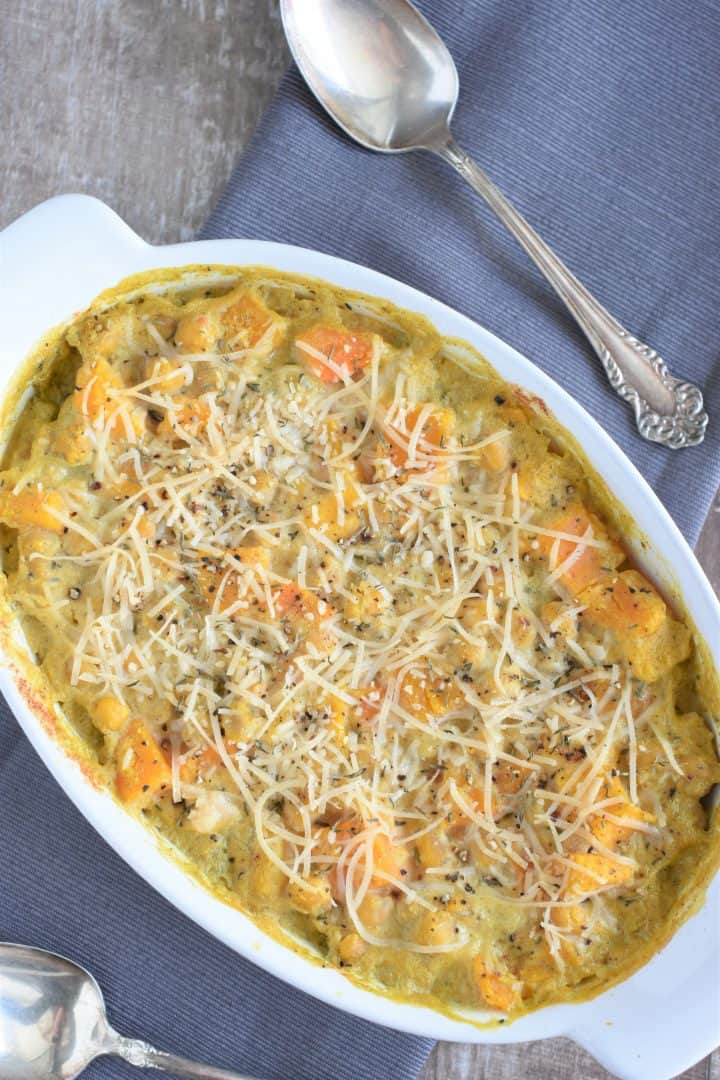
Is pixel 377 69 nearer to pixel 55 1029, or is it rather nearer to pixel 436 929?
pixel 436 929

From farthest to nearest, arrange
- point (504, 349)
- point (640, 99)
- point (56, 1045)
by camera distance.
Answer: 1. point (640, 99)
2. point (56, 1045)
3. point (504, 349)

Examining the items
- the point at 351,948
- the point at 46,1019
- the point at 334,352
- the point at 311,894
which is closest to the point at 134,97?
the point at 334,352

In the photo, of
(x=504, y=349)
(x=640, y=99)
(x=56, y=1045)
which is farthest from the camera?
(x=640, y=99)

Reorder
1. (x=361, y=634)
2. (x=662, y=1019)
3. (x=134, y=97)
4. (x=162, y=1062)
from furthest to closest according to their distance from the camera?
(x=134, y=97), (x=162, y=1062), (x=361, y=634), (x=662, y=1019)

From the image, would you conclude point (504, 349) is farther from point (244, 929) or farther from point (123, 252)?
point (244, 929)

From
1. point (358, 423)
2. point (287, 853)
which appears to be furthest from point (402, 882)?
point (358, 423)
